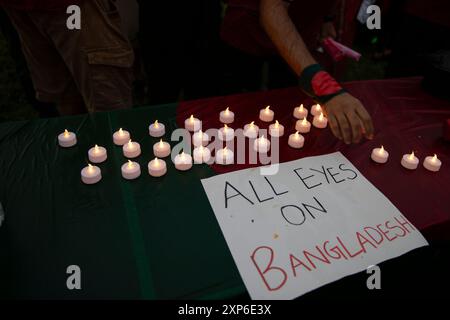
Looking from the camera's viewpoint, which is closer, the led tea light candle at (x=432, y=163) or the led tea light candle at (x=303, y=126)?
the led tea light candle at (x=432, y=163)

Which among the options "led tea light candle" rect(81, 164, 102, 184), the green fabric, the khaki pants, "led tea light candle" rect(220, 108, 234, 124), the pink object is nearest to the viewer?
the green fabric

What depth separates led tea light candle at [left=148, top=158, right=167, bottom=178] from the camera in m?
1.07

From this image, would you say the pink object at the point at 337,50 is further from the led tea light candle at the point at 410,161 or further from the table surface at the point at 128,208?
the led tea light candle at the point at 410,161

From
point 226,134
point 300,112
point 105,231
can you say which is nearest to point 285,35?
point 300,112

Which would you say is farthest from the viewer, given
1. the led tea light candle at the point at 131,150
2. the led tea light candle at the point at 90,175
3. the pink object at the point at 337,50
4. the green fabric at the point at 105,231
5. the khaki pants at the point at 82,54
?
the pink object at the point at 337,50

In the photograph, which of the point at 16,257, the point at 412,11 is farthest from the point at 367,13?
the point at 16,257

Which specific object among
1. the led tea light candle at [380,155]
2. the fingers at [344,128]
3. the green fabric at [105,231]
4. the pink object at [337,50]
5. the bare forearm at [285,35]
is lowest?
the green fabric at [105,231]

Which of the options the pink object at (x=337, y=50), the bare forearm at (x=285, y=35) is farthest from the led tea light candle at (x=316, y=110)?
the pink object at (x=337, y=50)

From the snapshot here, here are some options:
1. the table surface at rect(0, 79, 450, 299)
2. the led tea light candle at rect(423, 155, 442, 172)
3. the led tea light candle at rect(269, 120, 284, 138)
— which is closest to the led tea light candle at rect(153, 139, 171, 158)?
the table surface at rect(0, 79, 450, 299)

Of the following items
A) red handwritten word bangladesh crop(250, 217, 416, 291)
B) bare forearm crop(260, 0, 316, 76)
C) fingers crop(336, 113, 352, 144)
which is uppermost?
bare forearm crop(260, 0, 316, 76)

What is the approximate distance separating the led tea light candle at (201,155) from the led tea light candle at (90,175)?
0.34m

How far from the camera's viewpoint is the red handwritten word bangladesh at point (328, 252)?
808 mm

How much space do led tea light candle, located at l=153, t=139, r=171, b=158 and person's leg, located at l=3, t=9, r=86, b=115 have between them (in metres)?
1.04

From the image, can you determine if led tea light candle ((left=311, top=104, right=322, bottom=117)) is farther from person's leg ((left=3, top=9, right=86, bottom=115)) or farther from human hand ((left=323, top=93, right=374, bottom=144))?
person's leg ((left=3, top=9, right=86, bottom=115))
